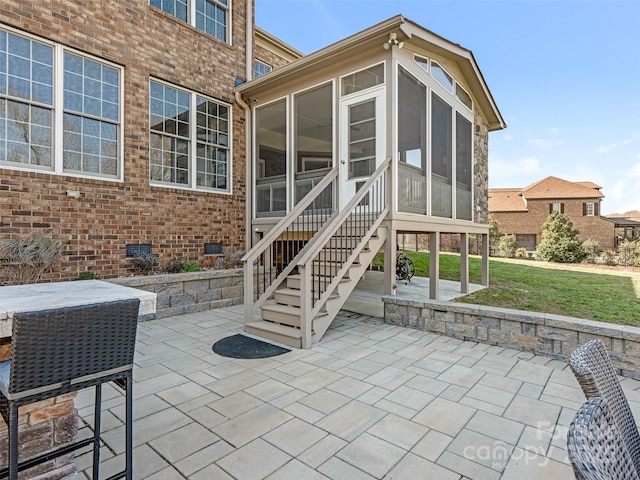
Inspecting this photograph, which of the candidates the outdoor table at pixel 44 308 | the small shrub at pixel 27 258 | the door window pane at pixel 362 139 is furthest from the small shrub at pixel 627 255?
the small shrub at pixel 27 258

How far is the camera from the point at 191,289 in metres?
5.99

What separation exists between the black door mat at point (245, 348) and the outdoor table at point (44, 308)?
2.06 metres

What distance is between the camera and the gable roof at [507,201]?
27.4m

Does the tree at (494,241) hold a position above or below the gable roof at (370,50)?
below

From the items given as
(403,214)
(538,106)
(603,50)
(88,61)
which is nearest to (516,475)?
(403,214)

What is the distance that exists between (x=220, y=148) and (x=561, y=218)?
58.6 ft

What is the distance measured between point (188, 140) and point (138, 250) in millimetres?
2402

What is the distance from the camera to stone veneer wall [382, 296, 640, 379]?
3.40 meters

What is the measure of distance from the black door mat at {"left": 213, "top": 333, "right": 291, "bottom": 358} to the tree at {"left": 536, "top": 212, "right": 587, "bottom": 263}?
56.6ft

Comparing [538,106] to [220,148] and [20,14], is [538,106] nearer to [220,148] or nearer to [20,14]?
[220,148]

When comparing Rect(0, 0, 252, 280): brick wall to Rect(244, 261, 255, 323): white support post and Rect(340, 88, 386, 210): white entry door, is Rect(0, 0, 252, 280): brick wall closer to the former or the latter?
Rect(244, 261, 255, 323): white support post

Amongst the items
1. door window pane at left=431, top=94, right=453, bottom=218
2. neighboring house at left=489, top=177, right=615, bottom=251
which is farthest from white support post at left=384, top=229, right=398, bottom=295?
neighboring house at left=489, top=177, right=615, bottom=251

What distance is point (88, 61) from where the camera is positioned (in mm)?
5648

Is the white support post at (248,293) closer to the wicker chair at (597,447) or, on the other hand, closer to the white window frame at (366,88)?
the white window frame at (366,88)
